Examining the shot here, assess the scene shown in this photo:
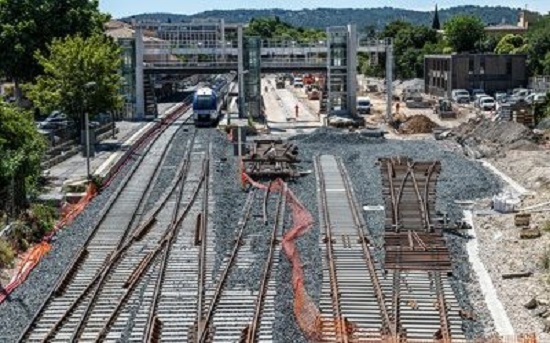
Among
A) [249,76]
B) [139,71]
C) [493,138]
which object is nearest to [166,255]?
[493,138]

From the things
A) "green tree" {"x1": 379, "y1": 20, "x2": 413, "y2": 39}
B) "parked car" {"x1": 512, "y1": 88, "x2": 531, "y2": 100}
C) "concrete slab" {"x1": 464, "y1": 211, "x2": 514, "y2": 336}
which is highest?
"green tree" {"x1": 379, "y1": 20, "x2": 413, "y2": 39}

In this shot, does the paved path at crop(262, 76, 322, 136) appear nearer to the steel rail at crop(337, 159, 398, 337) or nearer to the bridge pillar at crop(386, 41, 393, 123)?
the bridge pillar at crop(386, 41, 393, 123)

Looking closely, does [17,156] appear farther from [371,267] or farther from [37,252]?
[371,267]

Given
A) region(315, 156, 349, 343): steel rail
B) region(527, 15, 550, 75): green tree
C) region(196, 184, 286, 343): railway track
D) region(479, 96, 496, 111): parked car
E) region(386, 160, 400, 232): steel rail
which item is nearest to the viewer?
region(315, 156, 349, 343): steel rail

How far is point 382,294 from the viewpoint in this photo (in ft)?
66.3

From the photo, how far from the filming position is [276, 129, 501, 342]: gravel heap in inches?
784

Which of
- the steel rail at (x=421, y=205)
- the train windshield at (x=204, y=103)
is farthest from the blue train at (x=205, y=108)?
the steel rail at (x=421, y=205)

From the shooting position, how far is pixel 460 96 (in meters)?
80.1

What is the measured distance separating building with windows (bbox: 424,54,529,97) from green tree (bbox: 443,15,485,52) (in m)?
27.4

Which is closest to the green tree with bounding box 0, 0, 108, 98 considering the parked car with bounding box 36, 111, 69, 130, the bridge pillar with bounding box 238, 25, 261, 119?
the parked car with bounding box 36, 111, 69, 130

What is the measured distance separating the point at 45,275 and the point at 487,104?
5547 centimetres

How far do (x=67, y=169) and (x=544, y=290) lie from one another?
973 inches

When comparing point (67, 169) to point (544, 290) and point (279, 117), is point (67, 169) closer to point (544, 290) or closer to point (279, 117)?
point (544, 290)

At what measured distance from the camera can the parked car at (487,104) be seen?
72.6 meters
